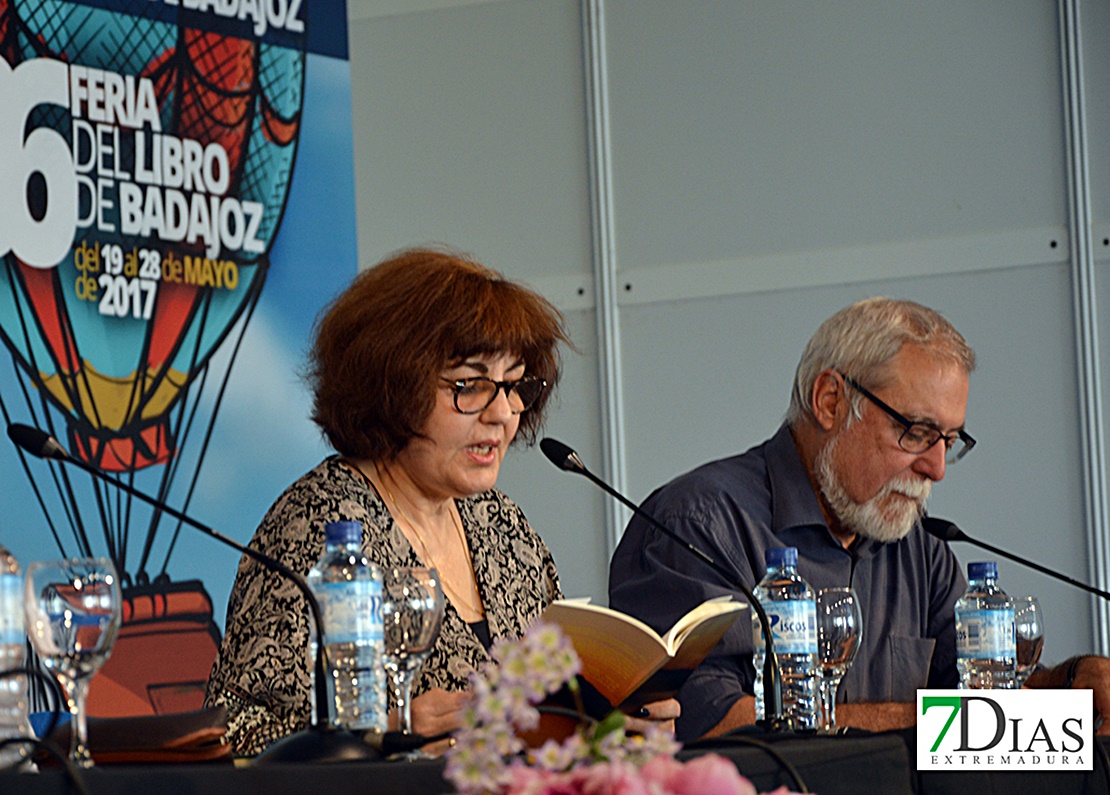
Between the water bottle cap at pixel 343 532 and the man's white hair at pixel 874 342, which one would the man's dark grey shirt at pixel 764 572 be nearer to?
the man's white hair at pixel 874 342

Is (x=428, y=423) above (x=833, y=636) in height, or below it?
above

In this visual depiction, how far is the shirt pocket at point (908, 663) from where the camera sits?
2646 mm

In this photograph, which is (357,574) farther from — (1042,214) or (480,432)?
(1042,214)

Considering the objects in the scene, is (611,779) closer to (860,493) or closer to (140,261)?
(860,493)

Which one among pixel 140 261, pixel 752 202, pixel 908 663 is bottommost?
pixel 908 663

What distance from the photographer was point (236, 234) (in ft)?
11.2

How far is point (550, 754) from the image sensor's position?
74cm

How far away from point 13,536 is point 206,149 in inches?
37.0

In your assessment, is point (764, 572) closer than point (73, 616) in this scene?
No

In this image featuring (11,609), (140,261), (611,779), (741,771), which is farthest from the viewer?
(140,261)

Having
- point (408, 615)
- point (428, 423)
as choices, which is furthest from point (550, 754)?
point (428, 423)

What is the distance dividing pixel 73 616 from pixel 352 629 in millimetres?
294

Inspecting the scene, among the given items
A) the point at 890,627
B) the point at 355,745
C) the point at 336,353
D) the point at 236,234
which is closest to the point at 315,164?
the point at 236,234

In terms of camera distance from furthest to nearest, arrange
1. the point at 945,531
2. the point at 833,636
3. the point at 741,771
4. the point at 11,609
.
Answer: the point at 945,531, the point at 833,636, the point at 11,609, the point at 741,771
